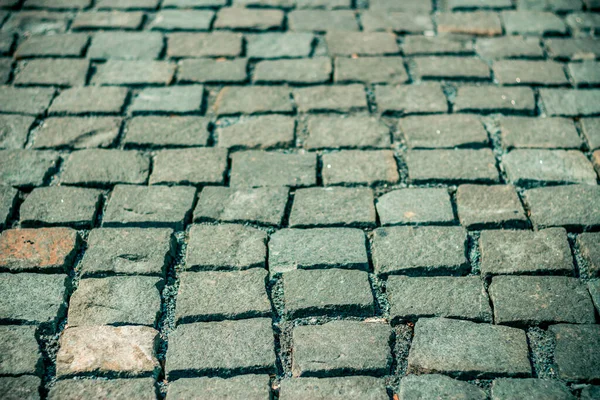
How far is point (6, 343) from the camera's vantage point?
211cm

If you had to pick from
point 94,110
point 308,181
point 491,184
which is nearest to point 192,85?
point 94,110

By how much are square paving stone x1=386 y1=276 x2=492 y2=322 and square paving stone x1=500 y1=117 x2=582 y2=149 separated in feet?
3.28

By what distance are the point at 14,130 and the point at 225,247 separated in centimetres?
148

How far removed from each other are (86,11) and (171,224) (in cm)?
230

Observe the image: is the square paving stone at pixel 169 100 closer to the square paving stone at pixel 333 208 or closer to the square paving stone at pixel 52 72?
the square paving stone at pixel 52 72

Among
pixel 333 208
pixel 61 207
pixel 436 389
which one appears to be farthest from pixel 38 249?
pixel 436 389

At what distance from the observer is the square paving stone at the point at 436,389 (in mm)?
1965

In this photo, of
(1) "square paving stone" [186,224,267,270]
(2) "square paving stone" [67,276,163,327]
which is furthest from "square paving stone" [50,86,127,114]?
(2) "square paving stone" [67,276,163,327]

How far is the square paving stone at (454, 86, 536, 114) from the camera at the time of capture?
324cm

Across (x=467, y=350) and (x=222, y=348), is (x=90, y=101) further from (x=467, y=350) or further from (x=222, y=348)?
(x=467, y=350)

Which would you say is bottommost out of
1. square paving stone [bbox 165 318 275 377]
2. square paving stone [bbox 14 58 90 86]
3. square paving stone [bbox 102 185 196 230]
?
square paving stone [bbox 165 318 275 377]

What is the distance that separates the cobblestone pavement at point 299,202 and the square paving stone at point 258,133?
0.04ft

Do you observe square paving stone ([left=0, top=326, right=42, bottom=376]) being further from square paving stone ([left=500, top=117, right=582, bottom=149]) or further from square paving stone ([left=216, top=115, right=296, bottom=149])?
square paving stone ([left=500, top=117, right=582, bottom=149])

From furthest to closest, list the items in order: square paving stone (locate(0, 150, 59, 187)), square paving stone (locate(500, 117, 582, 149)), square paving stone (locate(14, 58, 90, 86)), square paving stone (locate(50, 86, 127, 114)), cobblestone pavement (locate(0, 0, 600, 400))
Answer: square paving stone (locate(14, 58, 90, 86))
square paving stone (locate(50, 86, 127, 114))
square paving stone (locate(500, 117, 582, 149))
square paving stone (locate(0, 150, 59, 187))
cobblestone pavement (locate(0, 0, 600, 400))
